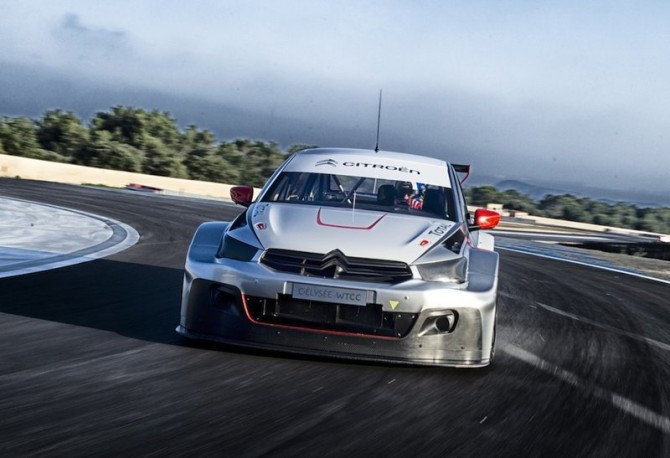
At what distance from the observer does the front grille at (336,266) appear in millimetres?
4805

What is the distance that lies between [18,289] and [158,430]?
4.03 metres

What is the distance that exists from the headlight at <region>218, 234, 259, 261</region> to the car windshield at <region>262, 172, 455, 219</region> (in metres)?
0.96

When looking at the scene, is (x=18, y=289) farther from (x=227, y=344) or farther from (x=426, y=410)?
(x=426, y=410)

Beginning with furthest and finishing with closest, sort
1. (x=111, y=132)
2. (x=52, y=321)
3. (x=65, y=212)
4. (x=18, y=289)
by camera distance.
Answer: (x=111, y=132), (x=65, y=212), (x=18, y=289), (x=52, y=321)

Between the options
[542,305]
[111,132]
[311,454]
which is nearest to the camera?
[311,454]

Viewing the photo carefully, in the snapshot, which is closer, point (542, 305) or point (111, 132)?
point (542, 305)

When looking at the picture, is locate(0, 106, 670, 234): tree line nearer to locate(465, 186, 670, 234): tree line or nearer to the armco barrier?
locate(465, 186, 670, 234): tree line

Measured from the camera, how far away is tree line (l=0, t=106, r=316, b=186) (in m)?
56.4

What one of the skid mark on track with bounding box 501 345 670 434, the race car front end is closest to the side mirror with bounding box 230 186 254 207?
the race car front end

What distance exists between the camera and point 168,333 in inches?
219

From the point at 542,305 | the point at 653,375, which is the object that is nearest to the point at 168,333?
the point at 653,375

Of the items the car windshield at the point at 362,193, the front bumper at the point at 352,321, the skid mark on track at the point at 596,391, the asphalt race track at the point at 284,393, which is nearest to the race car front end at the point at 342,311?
the front bumper at the point at 352,321

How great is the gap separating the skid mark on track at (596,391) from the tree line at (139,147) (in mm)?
52291

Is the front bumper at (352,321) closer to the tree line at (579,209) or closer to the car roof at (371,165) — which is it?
the car roof at (371,165)
